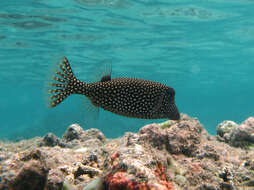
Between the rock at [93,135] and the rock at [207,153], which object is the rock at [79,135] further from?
the rock at [207,153]

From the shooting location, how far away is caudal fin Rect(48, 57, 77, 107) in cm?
324

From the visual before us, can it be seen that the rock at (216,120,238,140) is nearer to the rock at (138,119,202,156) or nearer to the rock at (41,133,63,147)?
the rock at (138,119,202,156)

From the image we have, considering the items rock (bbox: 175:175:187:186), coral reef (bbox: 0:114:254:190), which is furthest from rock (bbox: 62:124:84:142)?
A: rock (bbox: 175:175:187:186)

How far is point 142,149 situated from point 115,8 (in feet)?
55.8

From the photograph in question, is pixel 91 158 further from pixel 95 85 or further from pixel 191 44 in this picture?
pixel 191 44

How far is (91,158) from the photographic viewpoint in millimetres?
4016

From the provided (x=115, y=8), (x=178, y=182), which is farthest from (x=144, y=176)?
(x=115, y=8)

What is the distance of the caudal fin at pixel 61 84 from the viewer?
3.24 m

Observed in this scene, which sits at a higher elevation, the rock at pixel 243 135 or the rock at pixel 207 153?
the rock at pixel 207 153

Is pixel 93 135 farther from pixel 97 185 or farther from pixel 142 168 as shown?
pixel 142 168

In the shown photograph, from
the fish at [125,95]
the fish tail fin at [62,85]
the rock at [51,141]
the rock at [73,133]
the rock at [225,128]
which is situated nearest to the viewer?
the fish at [125,95]

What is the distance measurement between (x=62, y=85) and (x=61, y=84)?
20 mm

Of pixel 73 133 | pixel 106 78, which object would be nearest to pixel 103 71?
pixel 106 78

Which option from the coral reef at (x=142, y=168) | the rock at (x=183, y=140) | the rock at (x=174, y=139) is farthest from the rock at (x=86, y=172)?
the rock at (x=183, y=140)
